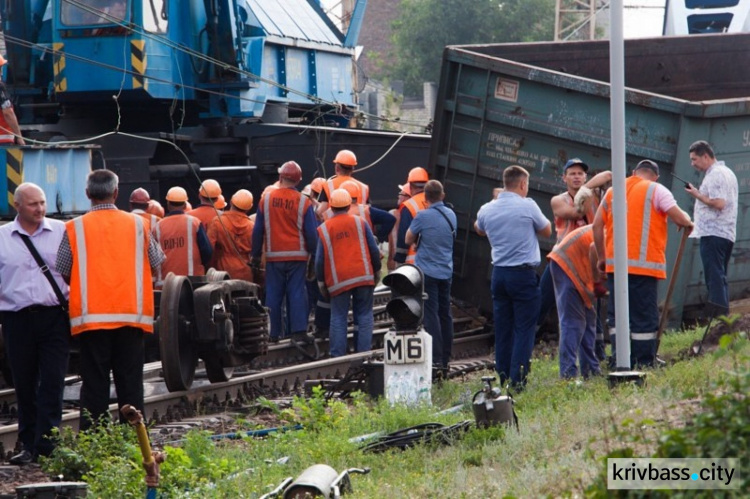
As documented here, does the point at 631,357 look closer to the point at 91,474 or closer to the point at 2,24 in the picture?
the point at 91,474

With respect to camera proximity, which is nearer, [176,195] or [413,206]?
[176,195]

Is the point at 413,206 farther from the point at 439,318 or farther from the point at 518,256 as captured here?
the point at 518,256

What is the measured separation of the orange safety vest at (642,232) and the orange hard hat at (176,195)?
497 cm

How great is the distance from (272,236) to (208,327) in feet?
11.9

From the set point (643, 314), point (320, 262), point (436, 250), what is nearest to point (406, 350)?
point (643, 314)

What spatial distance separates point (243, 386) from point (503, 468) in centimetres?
454

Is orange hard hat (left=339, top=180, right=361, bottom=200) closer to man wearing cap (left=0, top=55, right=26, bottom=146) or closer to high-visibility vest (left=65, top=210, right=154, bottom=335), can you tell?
man wearing cap (left=0, top=55, right=26, bottom=146)

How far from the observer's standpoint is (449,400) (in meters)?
9.77

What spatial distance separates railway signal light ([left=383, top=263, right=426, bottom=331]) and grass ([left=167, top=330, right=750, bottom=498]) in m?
0.70

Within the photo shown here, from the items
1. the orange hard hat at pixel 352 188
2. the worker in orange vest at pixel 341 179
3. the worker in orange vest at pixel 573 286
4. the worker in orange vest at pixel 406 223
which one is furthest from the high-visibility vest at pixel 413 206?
the worker in orange vest at pixel 573 286

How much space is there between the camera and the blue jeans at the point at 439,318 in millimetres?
11625

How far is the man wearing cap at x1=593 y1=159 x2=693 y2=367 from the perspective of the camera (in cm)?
946

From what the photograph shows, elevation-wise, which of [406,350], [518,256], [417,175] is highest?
[417,175]

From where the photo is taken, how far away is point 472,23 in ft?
176
